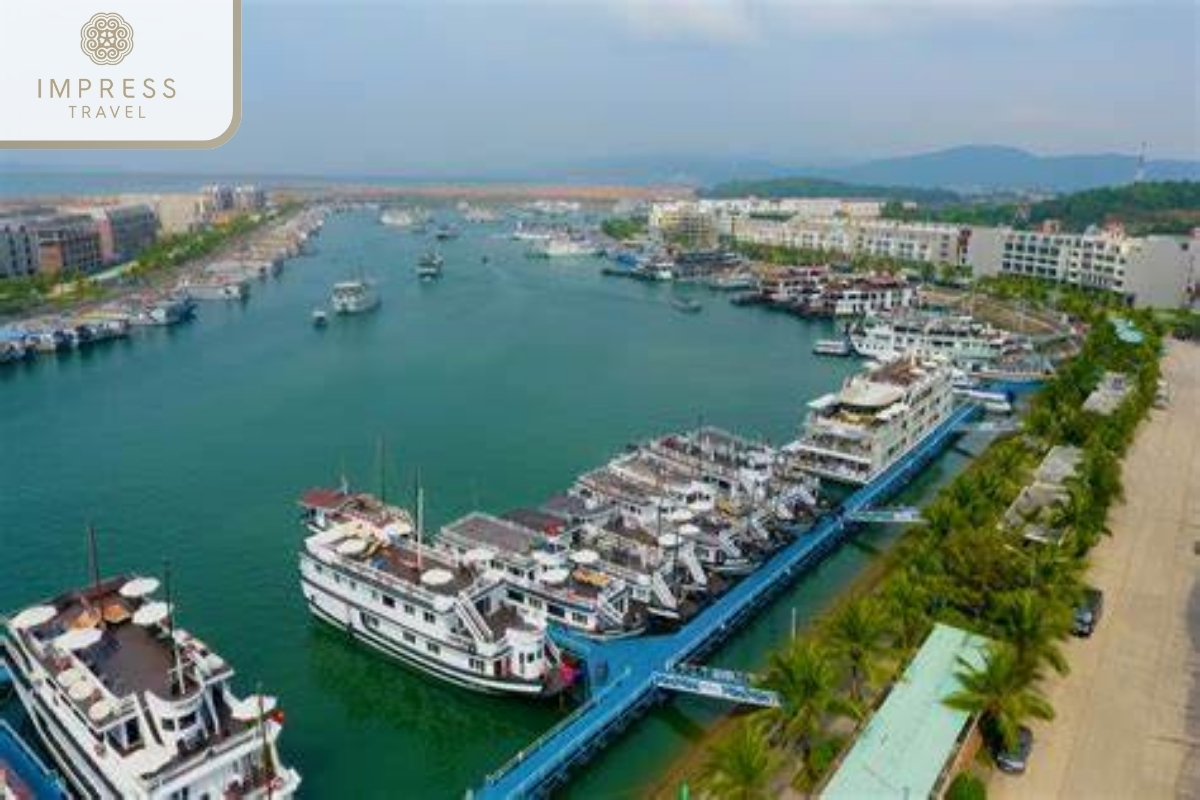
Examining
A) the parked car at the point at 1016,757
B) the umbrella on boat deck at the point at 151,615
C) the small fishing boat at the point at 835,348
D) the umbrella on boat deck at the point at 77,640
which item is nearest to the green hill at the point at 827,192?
the small fishing boat at the point at 835,348

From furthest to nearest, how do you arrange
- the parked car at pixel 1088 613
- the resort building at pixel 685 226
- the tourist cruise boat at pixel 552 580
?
the resort building at pixel 685 226 → the tourist cruise boat at pixel 552 580 → the parked car at pixel 1088 613

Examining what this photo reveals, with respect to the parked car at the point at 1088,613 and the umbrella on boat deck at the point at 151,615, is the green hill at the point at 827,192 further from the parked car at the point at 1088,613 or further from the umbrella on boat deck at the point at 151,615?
the umbrella on boat deck at the point at 151,615

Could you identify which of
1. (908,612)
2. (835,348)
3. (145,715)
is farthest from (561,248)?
(145,715)

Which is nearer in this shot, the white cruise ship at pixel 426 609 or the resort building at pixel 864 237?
the white cruise ship at pixel 426 609

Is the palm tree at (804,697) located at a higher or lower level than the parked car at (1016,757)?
higher

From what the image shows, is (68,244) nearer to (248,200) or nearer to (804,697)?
(248,200)

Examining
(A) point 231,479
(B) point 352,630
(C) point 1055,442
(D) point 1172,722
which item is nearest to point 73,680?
(B) point 352,630

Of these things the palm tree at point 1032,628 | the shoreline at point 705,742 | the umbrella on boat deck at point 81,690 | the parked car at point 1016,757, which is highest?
the palm tree at point 1032,628
